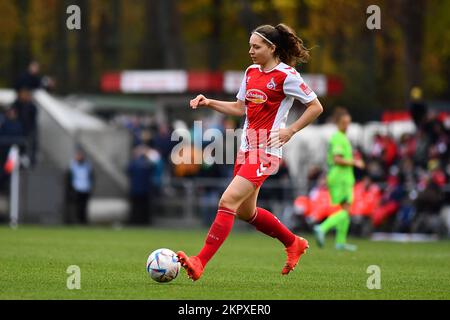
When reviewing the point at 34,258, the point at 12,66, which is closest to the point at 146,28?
the point at 12,66

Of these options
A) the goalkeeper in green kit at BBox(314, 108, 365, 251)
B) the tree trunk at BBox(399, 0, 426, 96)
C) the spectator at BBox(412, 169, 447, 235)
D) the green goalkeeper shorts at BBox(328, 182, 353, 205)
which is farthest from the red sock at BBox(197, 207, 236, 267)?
the tree trunk at BBox(399, 0, 426, 96)

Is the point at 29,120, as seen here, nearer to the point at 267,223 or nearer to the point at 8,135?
the point at 8,135

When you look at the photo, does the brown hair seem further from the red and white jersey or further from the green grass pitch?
the green grass pitch

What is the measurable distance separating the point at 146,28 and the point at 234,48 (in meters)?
9.95

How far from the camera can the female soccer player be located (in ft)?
37.0

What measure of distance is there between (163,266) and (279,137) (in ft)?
5.62

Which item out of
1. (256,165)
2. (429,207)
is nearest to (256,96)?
(256,165)

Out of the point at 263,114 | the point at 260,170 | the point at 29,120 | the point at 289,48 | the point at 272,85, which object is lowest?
the point at 29,120

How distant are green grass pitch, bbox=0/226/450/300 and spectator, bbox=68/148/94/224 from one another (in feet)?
21.3

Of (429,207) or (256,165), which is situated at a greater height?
(256,165)

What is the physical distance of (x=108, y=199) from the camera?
98.6 ft

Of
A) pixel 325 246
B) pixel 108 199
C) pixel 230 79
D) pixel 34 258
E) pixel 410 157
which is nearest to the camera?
pixel 34 258

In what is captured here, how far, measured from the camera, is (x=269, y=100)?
11.6m

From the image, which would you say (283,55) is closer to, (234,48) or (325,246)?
(325,246)
